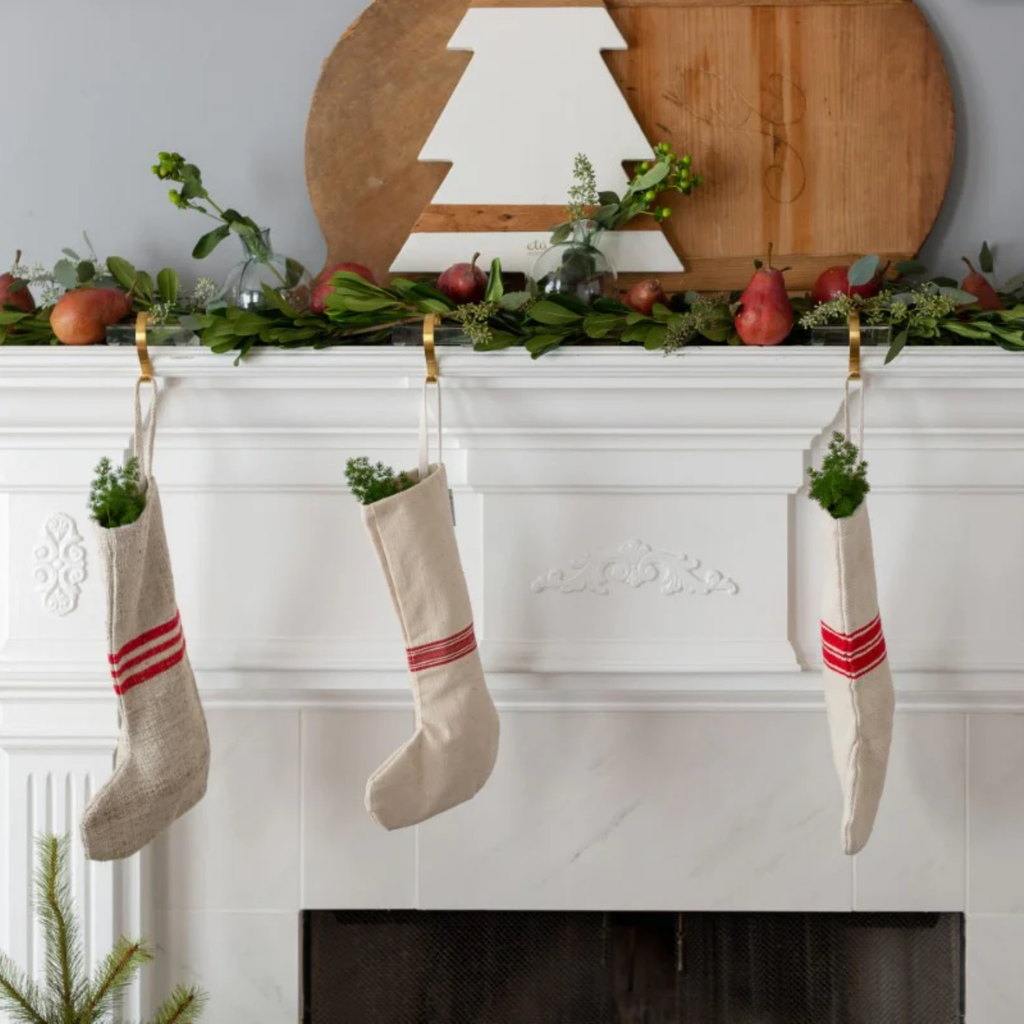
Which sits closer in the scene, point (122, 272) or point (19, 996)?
point (19, 996)

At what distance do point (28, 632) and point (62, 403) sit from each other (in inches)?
10.8

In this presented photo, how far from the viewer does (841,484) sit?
1.10 meters

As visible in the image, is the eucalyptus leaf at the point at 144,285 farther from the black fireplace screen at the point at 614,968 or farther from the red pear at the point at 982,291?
the red pear at the point at 982,291

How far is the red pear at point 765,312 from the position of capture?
113 centimetres

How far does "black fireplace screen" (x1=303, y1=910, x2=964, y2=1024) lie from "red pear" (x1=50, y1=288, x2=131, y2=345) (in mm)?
745

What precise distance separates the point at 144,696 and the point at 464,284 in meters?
→ 0.56

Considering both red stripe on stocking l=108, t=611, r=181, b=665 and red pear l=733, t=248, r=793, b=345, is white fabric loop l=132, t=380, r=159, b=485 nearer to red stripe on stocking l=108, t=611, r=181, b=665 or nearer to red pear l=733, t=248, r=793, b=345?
red stripe on stocking l=108, t=611, r=181, b=665

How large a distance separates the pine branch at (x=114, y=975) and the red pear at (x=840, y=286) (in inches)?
40.3

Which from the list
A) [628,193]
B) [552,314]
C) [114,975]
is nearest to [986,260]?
[628,193]

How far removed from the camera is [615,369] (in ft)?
3.77

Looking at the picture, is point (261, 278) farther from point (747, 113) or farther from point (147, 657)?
point (747, 113)

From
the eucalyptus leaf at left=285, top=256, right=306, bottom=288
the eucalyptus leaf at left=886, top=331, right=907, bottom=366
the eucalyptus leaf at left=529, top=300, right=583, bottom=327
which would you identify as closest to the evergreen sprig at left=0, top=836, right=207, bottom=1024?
the eucalyptus leaf at left=285, top=256, right=306, bottom=288

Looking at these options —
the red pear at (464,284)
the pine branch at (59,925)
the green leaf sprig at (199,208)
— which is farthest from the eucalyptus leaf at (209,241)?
the pine branch at (59,925)

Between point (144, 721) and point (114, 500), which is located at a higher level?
point (114, 500)
